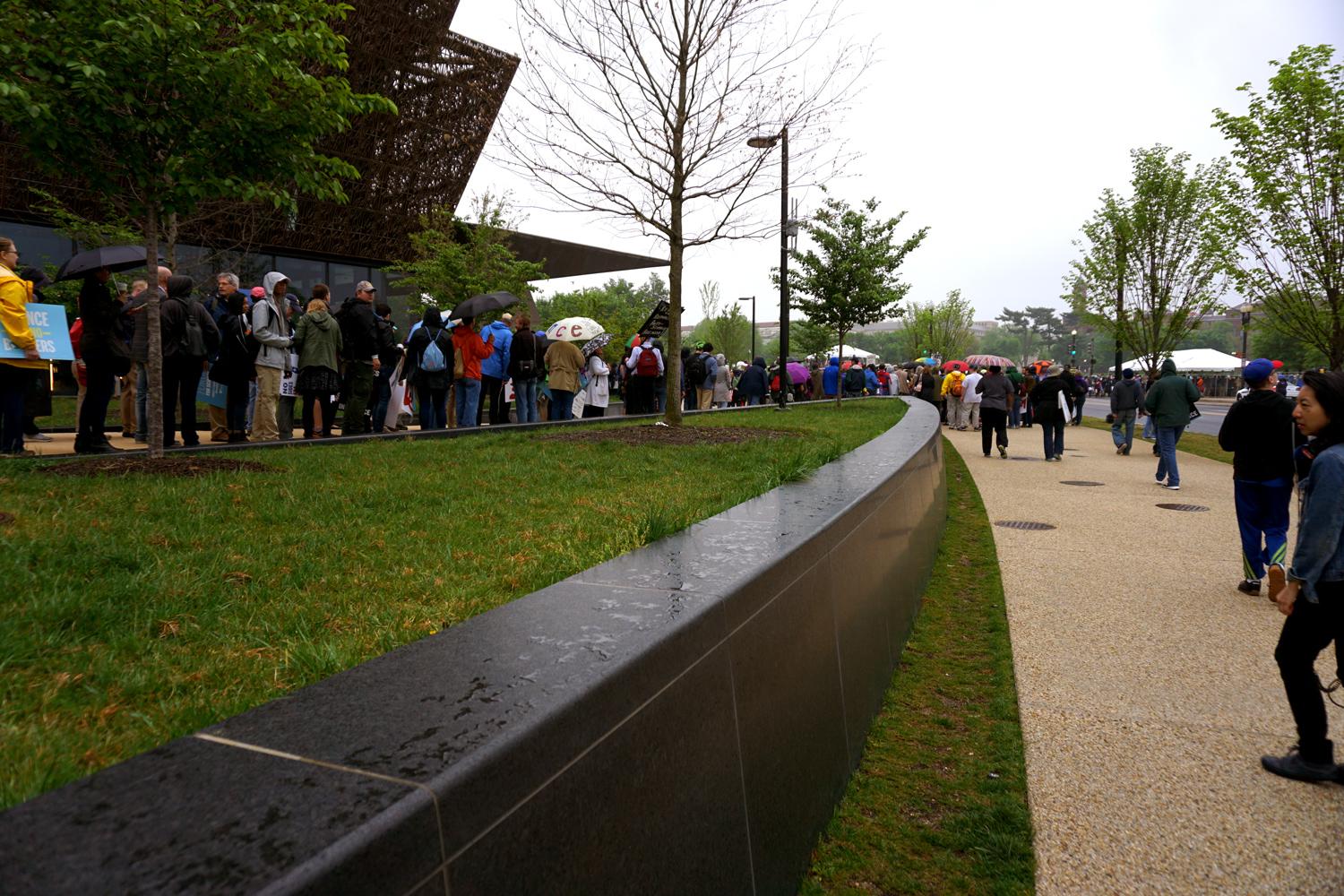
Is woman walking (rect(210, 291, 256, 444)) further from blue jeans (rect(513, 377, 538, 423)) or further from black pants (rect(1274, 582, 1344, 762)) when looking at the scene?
black pants (rect(1274, 582, 1344, 762))

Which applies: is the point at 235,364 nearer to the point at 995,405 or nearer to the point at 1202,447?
the point at 995,405

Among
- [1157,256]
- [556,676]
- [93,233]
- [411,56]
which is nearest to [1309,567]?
[556,676]

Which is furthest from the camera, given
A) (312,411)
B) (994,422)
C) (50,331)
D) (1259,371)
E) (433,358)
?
(994,422)

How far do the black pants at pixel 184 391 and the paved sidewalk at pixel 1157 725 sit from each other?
28.5 feet

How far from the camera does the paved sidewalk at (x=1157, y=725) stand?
9.83 ft

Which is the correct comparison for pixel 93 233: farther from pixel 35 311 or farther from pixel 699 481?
pixel 699 481

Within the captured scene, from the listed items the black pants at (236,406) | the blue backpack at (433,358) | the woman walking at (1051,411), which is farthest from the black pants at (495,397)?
the woman walking at (1051,411)

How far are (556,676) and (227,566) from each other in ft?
8.33

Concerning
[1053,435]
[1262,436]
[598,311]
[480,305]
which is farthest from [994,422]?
[598,311]

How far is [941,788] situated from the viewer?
11.8 ft

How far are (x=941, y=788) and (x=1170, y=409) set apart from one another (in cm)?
1076

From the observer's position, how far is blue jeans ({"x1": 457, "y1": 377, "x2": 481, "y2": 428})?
504 inches

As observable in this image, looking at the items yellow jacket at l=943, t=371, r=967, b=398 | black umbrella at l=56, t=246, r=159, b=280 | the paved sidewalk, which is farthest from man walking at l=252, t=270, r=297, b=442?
yellow jacket at l=943, t=371, r=967, b=398

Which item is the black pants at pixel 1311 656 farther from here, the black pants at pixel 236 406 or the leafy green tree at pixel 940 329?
the leafy green tree at pixel 940 329
